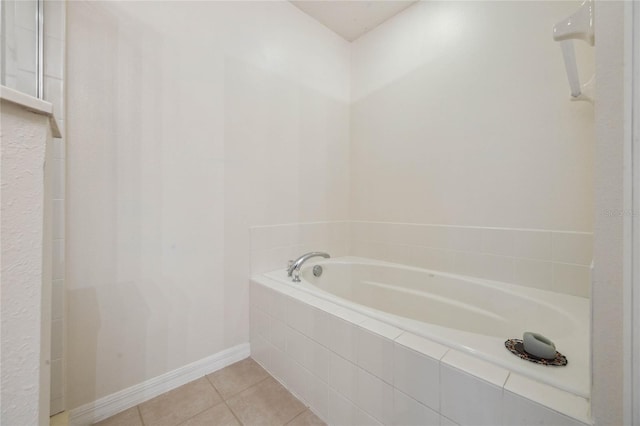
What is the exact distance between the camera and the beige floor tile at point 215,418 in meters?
1.06

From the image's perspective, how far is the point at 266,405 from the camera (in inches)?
45.4

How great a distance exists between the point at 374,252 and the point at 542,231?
41.3 inches

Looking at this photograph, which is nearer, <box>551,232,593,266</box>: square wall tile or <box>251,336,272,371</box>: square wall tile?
<box>551,232,593,266</box>: square wall tile

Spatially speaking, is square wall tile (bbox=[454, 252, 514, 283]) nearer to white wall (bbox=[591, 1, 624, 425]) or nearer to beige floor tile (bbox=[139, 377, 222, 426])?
white wall (bbox=[591, 1, 624, 425])

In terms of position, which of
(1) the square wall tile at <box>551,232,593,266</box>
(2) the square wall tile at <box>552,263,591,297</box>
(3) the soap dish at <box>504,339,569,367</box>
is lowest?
(3) the soap dish at <box>504,339,569,367</box>

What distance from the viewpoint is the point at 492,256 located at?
1.41 meters

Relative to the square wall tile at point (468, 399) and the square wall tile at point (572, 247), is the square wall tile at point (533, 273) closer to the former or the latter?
the square wall tile at point (572, 247)

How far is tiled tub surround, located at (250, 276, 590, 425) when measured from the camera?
606 millimetres

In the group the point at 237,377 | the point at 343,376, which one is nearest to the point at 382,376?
the point at 343,376

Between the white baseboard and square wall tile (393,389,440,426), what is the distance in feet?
3.38

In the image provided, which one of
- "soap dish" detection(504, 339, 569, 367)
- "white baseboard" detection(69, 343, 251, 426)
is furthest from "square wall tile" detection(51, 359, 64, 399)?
"soap dish" detection(504, 339, 569, 367)

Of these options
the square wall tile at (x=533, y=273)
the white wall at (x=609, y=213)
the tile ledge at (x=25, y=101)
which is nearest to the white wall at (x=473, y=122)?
the square wall tile at (x=533, y=273)

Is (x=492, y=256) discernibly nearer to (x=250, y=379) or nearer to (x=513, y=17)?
(x=513, y=17)

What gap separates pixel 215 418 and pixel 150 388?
1.30 feet
